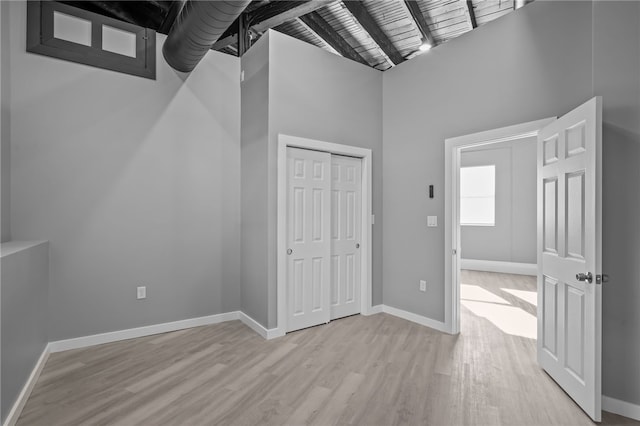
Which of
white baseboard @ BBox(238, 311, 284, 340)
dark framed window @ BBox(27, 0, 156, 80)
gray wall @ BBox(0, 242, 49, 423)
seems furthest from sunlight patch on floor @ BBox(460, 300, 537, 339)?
dark framed window @ BBox(27, 0, 156, 80)

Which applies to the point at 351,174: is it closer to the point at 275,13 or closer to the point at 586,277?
the point at 275,13

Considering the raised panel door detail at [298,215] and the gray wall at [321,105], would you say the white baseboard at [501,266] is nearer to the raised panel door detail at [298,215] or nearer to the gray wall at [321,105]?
the gray wall at [321,105]

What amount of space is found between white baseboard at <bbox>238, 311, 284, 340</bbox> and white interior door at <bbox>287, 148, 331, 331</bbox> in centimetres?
17

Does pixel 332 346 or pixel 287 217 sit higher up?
pixel 287 217

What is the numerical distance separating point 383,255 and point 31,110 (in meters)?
4.00

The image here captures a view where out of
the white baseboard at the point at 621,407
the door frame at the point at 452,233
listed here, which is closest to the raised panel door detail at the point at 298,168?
the door frame at the point at 452,233

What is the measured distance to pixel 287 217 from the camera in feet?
11.4

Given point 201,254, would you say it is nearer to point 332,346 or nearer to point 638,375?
point 332,346

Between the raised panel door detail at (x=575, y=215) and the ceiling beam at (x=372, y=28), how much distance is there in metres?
3.17

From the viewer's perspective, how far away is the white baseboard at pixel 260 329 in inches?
130

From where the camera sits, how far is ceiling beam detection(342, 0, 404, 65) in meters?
3.98

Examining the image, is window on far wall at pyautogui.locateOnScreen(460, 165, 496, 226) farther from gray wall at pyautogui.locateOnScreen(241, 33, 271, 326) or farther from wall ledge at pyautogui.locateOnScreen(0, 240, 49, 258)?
wall ledge at pyautogui.locateOnScreen(0, 240, 49, 258)

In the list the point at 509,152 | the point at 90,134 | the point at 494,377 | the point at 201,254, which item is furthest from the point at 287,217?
the point at 509,152

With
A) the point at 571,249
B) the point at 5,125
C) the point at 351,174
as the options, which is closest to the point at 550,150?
the point at 571,249
